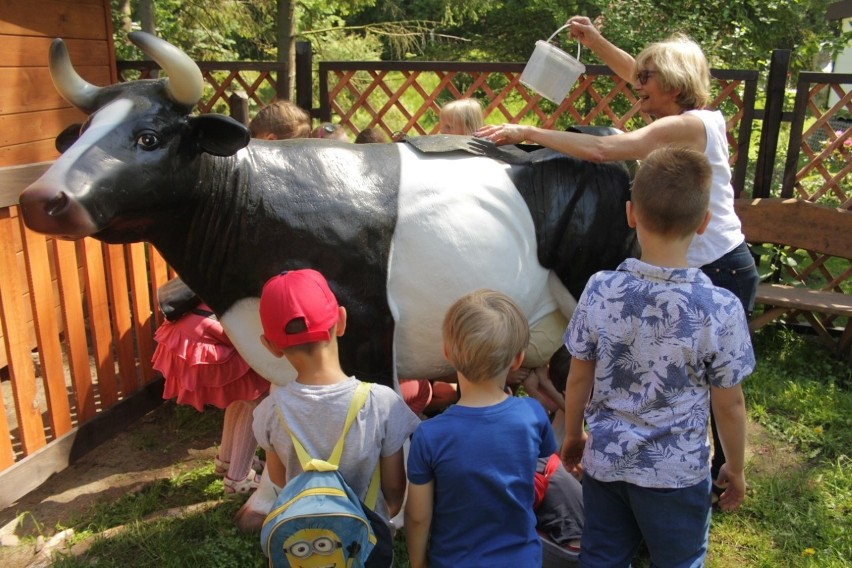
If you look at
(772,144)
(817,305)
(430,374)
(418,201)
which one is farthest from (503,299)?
(772,144)

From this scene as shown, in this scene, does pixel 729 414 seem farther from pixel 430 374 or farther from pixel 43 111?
pixel 43 111

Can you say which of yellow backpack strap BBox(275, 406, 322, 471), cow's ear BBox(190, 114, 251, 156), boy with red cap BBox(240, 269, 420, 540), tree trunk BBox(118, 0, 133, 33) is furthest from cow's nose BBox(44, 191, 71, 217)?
tree trunk BBox(118, 0, 133, 33)

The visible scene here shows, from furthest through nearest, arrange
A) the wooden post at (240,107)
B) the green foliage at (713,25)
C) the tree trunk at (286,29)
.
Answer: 1. the green foliage at (713,25)
2. the tree trunk at (286,29)
3. the wooden post at (240,107)

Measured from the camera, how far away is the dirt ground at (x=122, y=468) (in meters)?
3.15

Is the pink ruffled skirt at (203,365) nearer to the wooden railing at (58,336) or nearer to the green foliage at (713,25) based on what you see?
the wooden railing at (58,336)

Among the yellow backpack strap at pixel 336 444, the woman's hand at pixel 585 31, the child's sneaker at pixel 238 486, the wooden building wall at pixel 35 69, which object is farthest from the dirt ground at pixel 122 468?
the woman's hand at pixel 585 31

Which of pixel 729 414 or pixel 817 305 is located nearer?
pixel 729 414

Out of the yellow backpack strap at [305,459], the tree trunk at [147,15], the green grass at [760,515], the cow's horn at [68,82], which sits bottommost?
the green grass at [760,515]

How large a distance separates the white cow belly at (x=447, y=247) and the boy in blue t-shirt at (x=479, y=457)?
647mm

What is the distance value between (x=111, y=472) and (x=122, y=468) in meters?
0.06

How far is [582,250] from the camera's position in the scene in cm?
281

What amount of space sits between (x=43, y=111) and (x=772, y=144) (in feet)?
16.6

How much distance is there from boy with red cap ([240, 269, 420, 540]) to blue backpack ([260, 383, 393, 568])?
0.06 m

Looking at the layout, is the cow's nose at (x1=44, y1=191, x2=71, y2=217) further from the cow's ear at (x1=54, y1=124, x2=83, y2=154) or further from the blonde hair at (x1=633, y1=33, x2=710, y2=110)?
the blonde hair at (x1=633, y1=33, x2=710, y2=110)
